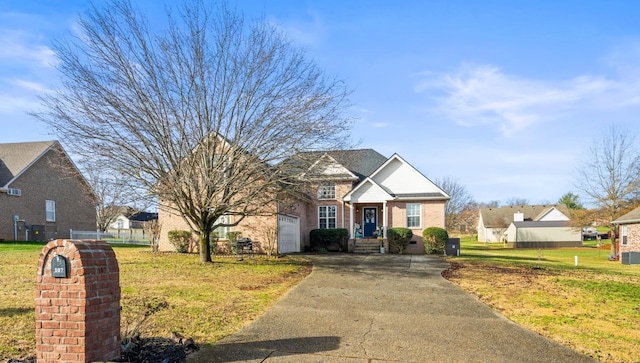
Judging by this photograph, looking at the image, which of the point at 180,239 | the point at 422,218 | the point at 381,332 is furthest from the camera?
the point at 422,218

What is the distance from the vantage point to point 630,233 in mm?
27875

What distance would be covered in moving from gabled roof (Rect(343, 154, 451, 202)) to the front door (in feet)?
7.04

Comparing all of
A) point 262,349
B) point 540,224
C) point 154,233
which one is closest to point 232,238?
point 154,233

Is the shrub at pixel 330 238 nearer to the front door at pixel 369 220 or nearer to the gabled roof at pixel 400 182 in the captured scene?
the gabled roof at pixel 400 182

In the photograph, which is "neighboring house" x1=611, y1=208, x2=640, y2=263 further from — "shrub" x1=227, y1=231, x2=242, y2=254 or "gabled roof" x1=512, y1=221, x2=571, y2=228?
"shrub" x1=227, y1=231, x2=242, y2=254

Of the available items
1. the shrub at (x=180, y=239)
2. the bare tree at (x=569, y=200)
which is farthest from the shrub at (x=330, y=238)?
the bare tree at (x=569, y=200)

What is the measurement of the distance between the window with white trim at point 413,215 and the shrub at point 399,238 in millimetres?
1036

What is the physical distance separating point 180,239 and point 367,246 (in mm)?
10431

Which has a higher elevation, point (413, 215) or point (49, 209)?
point (49, 209)

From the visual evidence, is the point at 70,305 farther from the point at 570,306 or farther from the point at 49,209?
the point at 49,209

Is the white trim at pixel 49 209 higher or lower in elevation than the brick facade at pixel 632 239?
higher

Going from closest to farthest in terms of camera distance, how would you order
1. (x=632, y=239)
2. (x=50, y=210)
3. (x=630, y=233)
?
(x=632, y=239)
(x=630, y=233)
(x=50, y=210)

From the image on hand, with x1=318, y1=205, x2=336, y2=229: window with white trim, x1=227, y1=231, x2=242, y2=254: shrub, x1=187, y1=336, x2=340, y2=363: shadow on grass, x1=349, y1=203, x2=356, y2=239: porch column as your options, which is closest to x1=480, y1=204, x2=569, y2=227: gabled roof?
x1=349, y1=203, x2=356, y2=239: porch column

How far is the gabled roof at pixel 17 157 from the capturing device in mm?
27391
